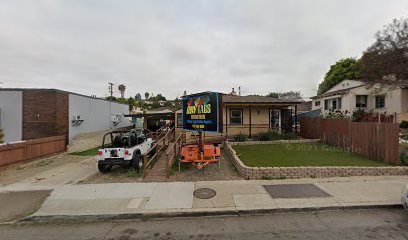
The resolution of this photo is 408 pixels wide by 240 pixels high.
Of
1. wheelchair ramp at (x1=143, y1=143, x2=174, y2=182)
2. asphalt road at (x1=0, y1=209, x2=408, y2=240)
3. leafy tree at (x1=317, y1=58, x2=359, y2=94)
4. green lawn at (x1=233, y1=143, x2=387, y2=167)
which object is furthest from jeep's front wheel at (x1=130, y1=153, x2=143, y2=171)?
leafy tree at (x1=317, y1=58, x2=359, y2=94)

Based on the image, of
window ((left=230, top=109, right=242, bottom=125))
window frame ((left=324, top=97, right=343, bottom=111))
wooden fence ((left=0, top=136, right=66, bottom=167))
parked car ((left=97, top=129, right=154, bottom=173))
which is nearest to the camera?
parked car ((left=97, top=129, right=154, bottom=173))

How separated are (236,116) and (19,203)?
1306 centimetres

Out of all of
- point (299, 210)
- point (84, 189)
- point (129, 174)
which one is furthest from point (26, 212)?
point (299, 210)

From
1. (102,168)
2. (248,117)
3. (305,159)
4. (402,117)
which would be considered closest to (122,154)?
(102,168)

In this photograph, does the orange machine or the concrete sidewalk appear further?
the orange machine

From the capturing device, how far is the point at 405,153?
8219 millimetres

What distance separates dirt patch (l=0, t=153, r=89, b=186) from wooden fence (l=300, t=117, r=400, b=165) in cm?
1516

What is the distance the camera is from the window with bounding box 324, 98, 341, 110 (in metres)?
22.8

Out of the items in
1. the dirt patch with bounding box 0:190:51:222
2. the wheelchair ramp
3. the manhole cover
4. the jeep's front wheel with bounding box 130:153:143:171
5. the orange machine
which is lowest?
the dirt patch with bounding box 0:190:51:222

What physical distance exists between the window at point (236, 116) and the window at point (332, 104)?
1475 centimetres

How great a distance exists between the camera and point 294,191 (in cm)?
591

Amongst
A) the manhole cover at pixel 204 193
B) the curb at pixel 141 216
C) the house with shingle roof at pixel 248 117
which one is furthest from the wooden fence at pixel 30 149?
the house with shingle roof at pixel 248 117

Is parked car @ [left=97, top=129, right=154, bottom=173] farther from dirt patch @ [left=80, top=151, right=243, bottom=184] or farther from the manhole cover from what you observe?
the manhole cover

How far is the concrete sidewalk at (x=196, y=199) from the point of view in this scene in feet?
16.0
